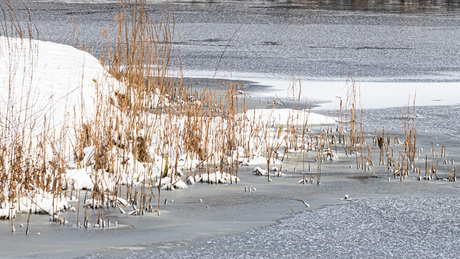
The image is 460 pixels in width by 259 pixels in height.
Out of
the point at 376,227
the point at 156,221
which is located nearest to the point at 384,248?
the point at 376,227

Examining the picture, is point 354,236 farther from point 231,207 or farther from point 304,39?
point 304,39

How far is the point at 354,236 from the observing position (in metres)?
4.46

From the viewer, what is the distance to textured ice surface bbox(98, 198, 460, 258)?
13.5 ft

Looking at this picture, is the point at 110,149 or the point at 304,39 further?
the point at 304,39

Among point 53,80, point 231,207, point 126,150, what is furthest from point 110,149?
point 53,80

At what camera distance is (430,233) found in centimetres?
457

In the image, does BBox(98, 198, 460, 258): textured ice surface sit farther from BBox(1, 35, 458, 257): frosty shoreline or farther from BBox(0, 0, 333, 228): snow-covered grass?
BBox(0, 0, 333, 228): snow-covered grass

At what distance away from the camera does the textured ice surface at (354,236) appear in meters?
4.12

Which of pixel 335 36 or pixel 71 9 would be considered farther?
pixel 71 9

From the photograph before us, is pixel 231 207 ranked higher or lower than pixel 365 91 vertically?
lower

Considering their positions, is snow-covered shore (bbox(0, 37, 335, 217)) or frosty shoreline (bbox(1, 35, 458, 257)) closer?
frosty shoreline (bbox(1, 35, 458, 257))

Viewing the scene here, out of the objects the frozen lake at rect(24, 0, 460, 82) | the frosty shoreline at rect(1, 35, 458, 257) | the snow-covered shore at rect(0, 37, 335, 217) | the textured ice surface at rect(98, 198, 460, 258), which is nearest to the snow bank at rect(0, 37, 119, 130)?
the snow-covered shore at rect(0, 37, 335, 217)

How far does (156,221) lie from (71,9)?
85.7 feet

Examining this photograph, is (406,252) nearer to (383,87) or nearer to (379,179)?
(379,179)
